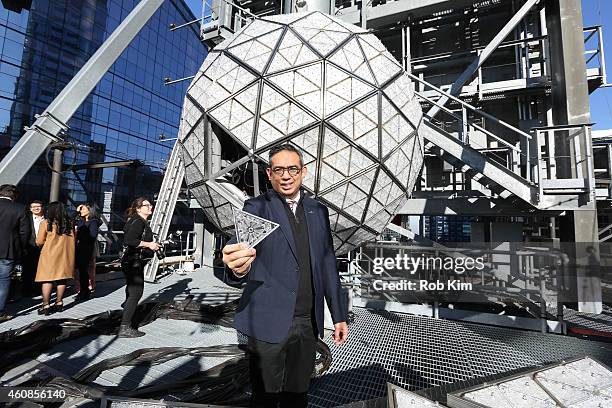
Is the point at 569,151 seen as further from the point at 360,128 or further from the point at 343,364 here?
the point at 343,364

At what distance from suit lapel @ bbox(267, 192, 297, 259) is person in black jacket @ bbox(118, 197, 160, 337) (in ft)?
8.45

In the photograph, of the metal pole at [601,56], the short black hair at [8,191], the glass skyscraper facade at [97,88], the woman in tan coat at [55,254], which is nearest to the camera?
the short black hair at [8,191]

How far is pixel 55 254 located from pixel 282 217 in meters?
4.75

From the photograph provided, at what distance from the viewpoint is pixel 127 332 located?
3.62 metres

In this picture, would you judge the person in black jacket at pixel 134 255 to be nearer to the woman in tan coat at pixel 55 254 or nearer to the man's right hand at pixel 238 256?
the woman in tan coat at pixel 55 254

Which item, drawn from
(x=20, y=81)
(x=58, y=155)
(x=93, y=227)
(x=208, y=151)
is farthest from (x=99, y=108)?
(x=208, y=151)

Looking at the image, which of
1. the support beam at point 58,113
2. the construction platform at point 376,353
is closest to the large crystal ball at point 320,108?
the construction platform at point 376,353

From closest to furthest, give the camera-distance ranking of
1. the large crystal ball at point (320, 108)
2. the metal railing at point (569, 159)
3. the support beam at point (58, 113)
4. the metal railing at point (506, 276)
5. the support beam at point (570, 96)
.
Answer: the large crystal ball at point (320, 108) < the support beam at point (58, 113) < the metal railing at point (506, 276) < the metal railing at point (569, 159) < the support beam at point (570, 96)

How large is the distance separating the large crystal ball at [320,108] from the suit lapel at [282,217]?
131 cm

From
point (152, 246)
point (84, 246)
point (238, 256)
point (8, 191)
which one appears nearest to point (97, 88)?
point (84, 246)

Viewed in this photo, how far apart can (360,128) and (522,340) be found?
350 cm

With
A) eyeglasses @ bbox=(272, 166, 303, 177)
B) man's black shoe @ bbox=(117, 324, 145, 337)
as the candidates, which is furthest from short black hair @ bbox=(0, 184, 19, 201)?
eyeglasses @ bbox=(272, 166, 303, 177)

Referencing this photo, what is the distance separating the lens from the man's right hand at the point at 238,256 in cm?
137

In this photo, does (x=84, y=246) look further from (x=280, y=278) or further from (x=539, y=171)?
(x=539, y=171)
